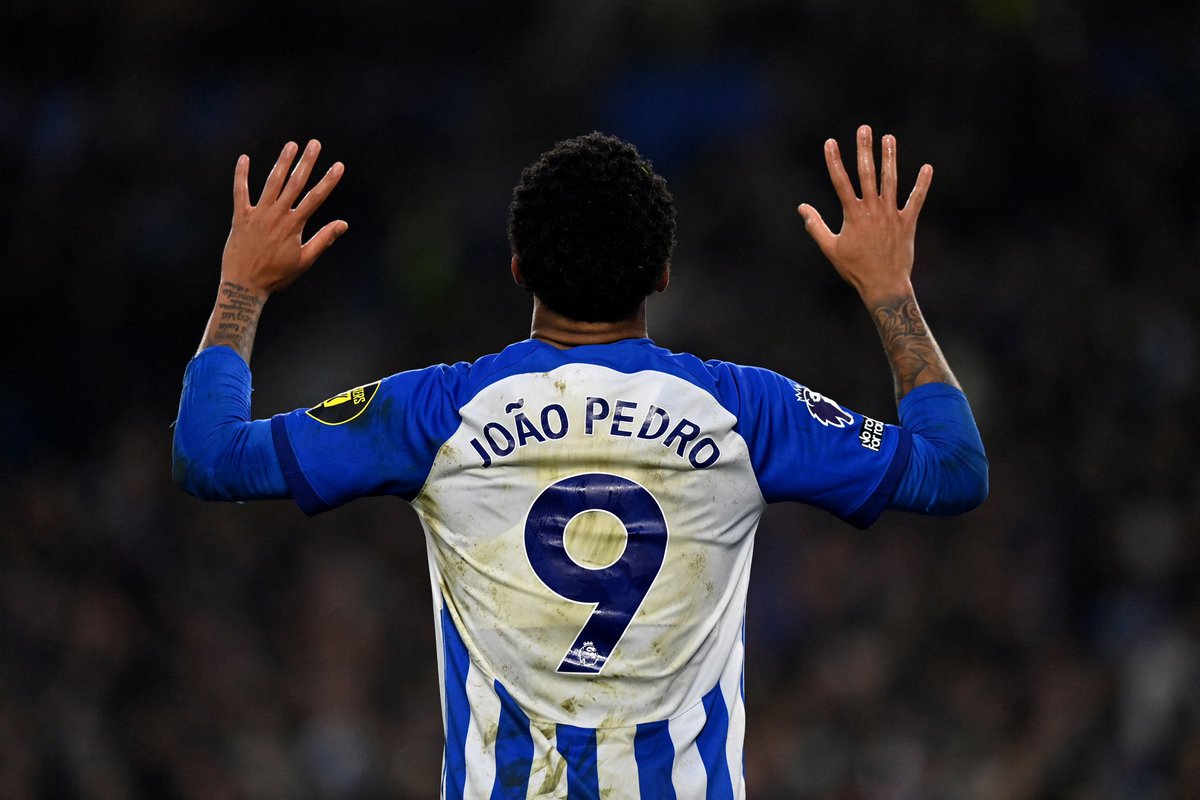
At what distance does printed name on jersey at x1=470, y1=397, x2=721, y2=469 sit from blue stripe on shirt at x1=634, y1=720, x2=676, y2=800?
507 millimetres

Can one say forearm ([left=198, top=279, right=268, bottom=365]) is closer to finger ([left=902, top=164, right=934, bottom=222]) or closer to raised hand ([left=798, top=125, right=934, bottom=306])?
raised hand ([left=798, top=125, right=934, bottom=306])

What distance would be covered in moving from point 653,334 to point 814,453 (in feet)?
23.5

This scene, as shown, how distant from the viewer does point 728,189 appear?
33.7 ft

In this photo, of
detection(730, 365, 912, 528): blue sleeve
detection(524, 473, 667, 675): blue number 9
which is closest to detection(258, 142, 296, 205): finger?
detection(524, 473, 667, 675): blue number 9

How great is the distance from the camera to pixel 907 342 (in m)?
3.03

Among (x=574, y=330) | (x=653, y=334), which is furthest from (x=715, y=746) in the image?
(x=653, y=334)

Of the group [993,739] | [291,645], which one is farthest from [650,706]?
[291,645]

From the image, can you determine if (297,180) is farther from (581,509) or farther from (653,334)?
(653,334)

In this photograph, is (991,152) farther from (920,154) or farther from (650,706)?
(650,706)

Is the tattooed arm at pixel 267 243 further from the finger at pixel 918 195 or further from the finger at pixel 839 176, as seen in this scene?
the finger at pixel 918 195

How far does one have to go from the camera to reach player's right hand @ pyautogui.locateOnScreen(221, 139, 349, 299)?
3.05 metres

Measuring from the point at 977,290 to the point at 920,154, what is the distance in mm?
1052

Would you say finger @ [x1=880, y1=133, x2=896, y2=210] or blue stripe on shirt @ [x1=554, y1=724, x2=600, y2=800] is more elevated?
finger @ [x1=880, y1=133, x2=896, y2=210]

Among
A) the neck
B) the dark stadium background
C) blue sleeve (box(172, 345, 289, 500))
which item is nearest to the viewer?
blue sleeve (box(172, 345, 289, 500))
